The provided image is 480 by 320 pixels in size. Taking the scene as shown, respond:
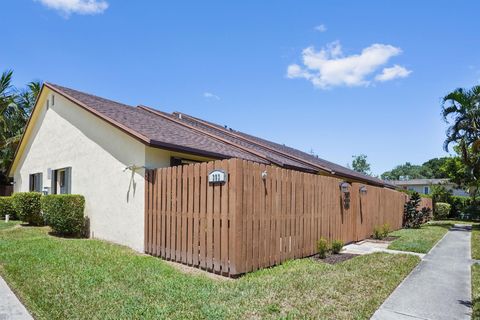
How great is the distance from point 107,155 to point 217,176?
5152 millimetres

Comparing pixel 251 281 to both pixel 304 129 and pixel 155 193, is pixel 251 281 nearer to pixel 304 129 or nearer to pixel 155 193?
pixel 155 193

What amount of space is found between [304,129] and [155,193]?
17.4m

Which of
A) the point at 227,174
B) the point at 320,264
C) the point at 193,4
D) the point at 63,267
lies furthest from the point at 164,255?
the point at 193,4

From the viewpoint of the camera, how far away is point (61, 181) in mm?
13477

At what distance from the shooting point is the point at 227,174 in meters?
6.72

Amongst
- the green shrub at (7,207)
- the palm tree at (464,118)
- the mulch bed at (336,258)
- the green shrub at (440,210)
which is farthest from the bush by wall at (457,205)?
the green shrub at (7,207)

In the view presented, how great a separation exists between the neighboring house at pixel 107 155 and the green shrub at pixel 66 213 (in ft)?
1.14

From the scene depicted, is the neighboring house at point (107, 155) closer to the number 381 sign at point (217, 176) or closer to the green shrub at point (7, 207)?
the green shrub at point (7, 207)

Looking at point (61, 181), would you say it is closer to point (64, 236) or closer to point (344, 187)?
point (64, 236)

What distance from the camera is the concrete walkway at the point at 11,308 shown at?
4.38 meters

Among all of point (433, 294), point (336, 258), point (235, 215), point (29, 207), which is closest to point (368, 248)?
point (336, 258)

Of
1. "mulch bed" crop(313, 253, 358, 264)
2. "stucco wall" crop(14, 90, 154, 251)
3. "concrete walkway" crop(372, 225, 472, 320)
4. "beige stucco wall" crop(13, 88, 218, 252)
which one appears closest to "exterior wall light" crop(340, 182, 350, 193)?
"mulch bed" crop(313, 253, 358, 264)

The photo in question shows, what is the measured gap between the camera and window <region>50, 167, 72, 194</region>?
12.4 metres

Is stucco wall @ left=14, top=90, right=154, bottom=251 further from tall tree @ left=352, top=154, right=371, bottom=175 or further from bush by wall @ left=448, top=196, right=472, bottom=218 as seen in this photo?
tall tree @ left=352, top=154, right=371, bottom=175
